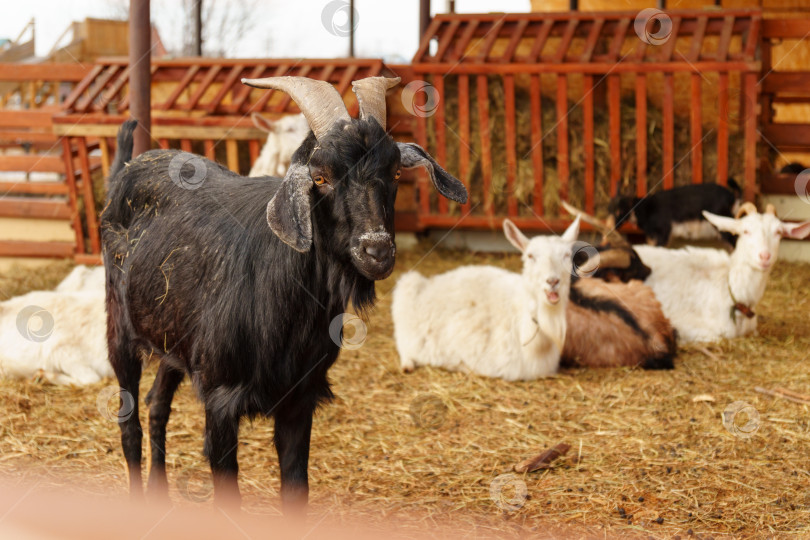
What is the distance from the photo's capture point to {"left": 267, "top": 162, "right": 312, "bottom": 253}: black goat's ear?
288cm

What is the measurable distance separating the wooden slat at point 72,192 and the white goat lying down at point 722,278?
6.00 meters

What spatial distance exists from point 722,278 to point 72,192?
681 cm

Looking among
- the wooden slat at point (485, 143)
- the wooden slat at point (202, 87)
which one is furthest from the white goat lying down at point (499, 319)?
the wooden slat at point (202, 87)

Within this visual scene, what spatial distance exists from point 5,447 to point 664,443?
11.6 ft

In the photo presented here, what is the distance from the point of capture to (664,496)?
3873 mm

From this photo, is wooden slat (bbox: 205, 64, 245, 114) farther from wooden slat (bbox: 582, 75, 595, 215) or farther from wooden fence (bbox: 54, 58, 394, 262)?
wooden slat (bbox: 582, 75, 595, 215)

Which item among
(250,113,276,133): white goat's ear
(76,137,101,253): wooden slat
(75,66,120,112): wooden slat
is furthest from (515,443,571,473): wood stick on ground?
(75,66,120,112): wooden slat

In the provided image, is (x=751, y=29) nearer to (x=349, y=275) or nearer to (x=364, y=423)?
(x=364, y=423)

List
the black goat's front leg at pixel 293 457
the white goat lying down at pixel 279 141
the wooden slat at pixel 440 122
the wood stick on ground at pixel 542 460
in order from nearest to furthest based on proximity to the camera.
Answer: the black goat's front leg at pixel 293 457 < the wood stick on ground at pixel 542 460 < the white goat lying down at pixel 279 141 < the wooden slat at pixel 440 122

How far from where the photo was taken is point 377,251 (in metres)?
2.83

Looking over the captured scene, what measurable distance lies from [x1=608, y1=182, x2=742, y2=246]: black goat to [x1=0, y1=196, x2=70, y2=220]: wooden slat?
6116 millimetres

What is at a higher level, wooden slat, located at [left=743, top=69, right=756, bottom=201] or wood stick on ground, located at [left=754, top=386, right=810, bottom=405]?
wooden slat, located at [left=743, top=69, right=756, bottom=201]

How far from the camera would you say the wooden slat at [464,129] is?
9.34 m

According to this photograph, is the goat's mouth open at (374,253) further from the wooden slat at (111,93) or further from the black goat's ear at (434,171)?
the wooden slat at (111,93)
